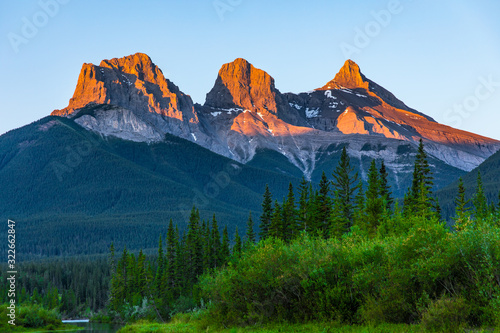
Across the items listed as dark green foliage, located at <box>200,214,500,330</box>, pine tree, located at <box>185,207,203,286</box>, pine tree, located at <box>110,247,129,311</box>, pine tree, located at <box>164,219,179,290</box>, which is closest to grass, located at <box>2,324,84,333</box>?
pine tree, located at <box>110,247,129,311</box>

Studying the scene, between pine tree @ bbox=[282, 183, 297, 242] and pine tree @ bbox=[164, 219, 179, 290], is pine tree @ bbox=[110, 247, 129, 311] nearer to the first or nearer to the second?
pine tree @ bbox=[164, 219, 179, 290]

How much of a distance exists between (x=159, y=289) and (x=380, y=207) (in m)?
54.4

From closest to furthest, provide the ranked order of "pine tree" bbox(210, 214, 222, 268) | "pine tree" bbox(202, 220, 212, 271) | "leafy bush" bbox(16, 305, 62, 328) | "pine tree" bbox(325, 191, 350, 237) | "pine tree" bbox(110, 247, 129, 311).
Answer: "pine tree" bbox(325, 191, 350, 237) < "leafy bush" bbox(16, 305, 62, 328) < "pine tree" bbox(210, 214, 222, 268) < "pine tree" bbox(202, 220, 212, 271) < "pine tree" bbox(110, 247, 129, 311)

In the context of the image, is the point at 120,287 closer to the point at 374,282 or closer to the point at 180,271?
the point at 180,271

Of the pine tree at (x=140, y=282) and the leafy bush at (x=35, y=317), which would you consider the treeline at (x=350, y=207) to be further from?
the leafy bush at (x=35, y=317)

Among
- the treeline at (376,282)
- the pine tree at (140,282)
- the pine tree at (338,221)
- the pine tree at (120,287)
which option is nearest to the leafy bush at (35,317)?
the pine tree at (140,282)

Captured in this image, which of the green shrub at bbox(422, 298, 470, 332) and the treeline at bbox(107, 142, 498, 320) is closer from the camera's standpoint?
the green shrub at bbox(422, 298, 470, 332)

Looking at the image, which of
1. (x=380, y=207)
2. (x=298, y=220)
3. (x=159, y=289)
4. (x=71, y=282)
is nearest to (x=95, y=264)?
(x=71, y=282)

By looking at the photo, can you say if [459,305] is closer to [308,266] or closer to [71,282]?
[308,266]

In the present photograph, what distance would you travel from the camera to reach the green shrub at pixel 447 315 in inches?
1111

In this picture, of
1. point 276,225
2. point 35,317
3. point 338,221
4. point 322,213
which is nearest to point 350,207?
point 338,221

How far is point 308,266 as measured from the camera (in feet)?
120

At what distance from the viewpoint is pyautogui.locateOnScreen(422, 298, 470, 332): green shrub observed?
28.2 meters

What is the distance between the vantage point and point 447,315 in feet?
93.2
